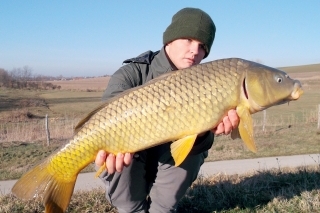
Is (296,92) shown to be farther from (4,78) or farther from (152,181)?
(4,78)

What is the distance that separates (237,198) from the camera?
422cm

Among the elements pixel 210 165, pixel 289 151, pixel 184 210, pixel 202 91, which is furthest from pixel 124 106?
pixel 289 151

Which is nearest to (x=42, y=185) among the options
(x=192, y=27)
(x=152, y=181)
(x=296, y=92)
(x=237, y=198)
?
(x=152, y=181)

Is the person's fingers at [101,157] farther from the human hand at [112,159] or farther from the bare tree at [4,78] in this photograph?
the bare tree at [4,78]

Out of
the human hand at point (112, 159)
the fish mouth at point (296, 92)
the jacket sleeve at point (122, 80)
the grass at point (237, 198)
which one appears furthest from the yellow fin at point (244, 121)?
the grass at point (237, 198)

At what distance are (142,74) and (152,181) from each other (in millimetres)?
987

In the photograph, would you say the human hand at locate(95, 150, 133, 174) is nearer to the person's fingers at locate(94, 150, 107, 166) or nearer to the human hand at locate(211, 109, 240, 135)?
the person's fingers at locate(94, 150, 107, 166)

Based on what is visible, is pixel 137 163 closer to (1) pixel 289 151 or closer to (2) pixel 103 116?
(2) pixel 103 116

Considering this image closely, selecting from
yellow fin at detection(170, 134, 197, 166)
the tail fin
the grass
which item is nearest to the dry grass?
the grass

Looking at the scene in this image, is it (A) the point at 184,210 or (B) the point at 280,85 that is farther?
(A) the point at 184,210

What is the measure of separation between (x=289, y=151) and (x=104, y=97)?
24.8 feet

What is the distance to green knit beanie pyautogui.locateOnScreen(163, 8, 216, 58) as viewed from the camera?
10.1 feet

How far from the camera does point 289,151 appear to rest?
31.5ft

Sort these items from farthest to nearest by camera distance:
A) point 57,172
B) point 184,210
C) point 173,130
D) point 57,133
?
point 57,133
point 184,210
point 57,172
point 173,130
